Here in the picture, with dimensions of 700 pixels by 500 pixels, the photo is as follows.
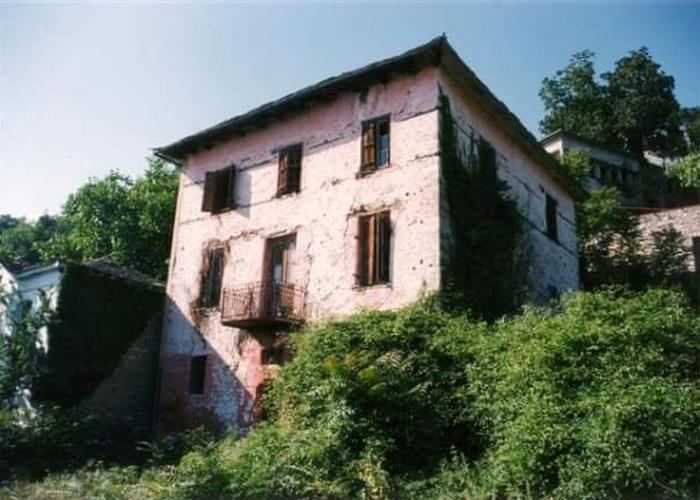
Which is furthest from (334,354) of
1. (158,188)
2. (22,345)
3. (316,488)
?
(158,188)

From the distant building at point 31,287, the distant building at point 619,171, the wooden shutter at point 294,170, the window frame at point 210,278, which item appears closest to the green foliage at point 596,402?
the wooden shutter at point 294,170

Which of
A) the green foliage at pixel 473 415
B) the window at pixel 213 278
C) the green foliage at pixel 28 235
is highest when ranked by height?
the green foliage at pixel 28 235

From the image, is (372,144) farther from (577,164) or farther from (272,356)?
(577,164)

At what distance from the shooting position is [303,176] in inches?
630

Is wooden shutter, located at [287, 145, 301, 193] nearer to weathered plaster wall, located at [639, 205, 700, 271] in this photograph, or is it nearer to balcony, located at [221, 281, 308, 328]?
balcony, located at [221, 281, 308, 328]

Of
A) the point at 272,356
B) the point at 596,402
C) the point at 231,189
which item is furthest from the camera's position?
the point at 231,189

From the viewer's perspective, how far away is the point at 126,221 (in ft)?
95.3

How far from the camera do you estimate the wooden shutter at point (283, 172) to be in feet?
53.4

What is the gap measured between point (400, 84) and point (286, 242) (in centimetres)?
509

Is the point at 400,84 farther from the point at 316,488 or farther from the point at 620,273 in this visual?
the point at 620,273

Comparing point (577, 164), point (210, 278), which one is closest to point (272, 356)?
point (210, 278)

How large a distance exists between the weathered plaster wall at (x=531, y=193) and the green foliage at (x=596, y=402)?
7.04m

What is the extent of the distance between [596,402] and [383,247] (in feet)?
23.3

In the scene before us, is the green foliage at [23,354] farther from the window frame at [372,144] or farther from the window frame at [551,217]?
the window frame at [551,217]
